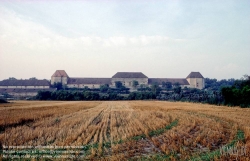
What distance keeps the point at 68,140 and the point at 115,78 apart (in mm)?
115363

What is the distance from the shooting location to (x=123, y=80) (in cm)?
12462

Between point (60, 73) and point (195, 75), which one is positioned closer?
point (60, 73)

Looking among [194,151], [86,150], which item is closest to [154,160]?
[194,151]

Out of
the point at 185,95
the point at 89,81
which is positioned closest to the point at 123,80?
the point at 89,81

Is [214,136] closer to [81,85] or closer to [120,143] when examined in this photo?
[120,143]

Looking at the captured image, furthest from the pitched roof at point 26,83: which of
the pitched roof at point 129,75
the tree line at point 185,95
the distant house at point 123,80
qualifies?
the pitched roof at point 129,75

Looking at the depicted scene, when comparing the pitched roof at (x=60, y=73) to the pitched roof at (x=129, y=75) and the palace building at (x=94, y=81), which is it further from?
the pitched roof at (x=129, y=75)

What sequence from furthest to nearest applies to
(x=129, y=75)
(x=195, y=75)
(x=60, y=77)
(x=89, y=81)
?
→ 1. (x=129, y=75)
2. (x=195, y=75)
3. (x=89, y=81)
4. (x=60, y=77)

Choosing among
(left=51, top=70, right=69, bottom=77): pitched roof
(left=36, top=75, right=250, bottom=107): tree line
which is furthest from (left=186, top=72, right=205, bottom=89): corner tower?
(left=51, top=70, right=69, bottom=77): pitched roof

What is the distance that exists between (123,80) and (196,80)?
4340 cm

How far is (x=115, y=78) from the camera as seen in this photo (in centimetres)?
12344

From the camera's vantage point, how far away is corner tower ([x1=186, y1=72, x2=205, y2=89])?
123 m

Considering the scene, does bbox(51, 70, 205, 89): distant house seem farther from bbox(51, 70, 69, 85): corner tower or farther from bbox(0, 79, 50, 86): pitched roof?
bbox(0, 79, 50, 86): pitched roof

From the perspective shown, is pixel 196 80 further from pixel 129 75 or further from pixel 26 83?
pixel 26 83
